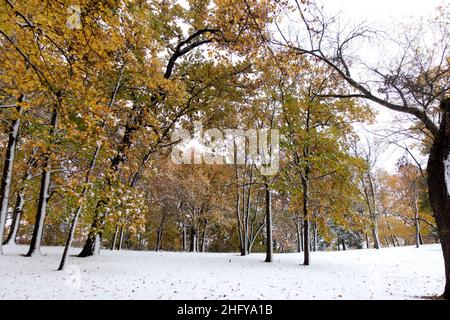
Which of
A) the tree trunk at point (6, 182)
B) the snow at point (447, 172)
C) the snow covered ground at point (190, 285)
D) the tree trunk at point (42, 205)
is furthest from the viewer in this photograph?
the tree trunk at point (42, 205)

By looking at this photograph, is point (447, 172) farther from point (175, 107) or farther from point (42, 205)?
point (42, 205)

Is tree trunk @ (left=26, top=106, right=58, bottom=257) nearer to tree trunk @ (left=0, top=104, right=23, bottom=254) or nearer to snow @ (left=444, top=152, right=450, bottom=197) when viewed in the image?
tree trunk @ (left=0, top=104, right=23, bottom=254)

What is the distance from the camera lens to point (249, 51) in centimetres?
628

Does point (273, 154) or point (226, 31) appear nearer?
point (226, 31)

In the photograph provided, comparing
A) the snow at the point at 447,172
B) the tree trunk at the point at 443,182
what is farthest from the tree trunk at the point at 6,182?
the snow at the point at 447,172

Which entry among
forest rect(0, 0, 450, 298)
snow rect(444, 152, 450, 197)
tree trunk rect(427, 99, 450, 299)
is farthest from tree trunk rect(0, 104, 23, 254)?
snow rect(444, 152, 450, 197)

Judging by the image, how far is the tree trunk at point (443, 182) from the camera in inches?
231

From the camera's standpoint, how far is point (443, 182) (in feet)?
19.4

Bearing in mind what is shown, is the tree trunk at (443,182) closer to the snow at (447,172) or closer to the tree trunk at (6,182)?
the snow at (447,172)

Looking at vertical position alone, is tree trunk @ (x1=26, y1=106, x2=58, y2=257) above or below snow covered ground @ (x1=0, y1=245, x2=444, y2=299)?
above

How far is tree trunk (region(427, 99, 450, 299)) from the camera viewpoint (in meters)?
5.87
